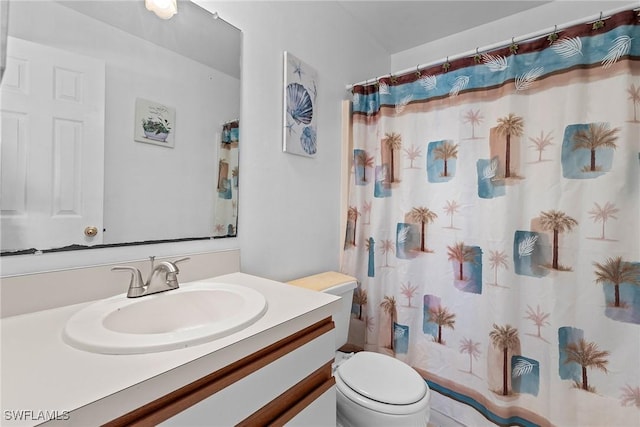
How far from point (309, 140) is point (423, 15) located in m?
1.13

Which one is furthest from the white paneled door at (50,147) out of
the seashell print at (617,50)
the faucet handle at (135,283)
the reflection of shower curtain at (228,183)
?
the seashell print at (617,50)

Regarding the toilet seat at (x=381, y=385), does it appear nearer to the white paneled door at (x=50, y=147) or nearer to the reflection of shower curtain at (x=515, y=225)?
the reflection of shower curtain at (x=515, y=225)

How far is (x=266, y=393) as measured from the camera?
0.65 m

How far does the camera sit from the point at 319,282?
140cm

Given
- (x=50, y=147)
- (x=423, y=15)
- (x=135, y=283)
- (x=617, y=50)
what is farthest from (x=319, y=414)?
(x=423, y=15)

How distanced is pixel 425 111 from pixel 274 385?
1.46 m

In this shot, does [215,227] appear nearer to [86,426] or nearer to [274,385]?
[274,385]

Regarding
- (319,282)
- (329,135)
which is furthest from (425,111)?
(319,282)

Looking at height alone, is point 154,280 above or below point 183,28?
below

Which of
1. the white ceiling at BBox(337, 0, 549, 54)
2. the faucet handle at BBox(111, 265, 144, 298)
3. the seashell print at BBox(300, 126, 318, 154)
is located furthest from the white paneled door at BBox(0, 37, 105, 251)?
the white ceiling at BBox(337, 0, 549, 54)

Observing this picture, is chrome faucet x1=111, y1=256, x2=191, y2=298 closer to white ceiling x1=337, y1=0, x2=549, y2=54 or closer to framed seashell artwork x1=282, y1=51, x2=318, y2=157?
framed seashell artwork x1=282, y1=51, x2=318, y2=157

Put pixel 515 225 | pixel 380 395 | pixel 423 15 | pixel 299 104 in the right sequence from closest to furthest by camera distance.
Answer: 1. pixel 380 395
2. pixel 515 225
3. pixel 299 104
4. pixel 423 15

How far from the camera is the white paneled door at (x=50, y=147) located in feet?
2.28

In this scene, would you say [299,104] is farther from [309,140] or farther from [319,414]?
[319,414]
